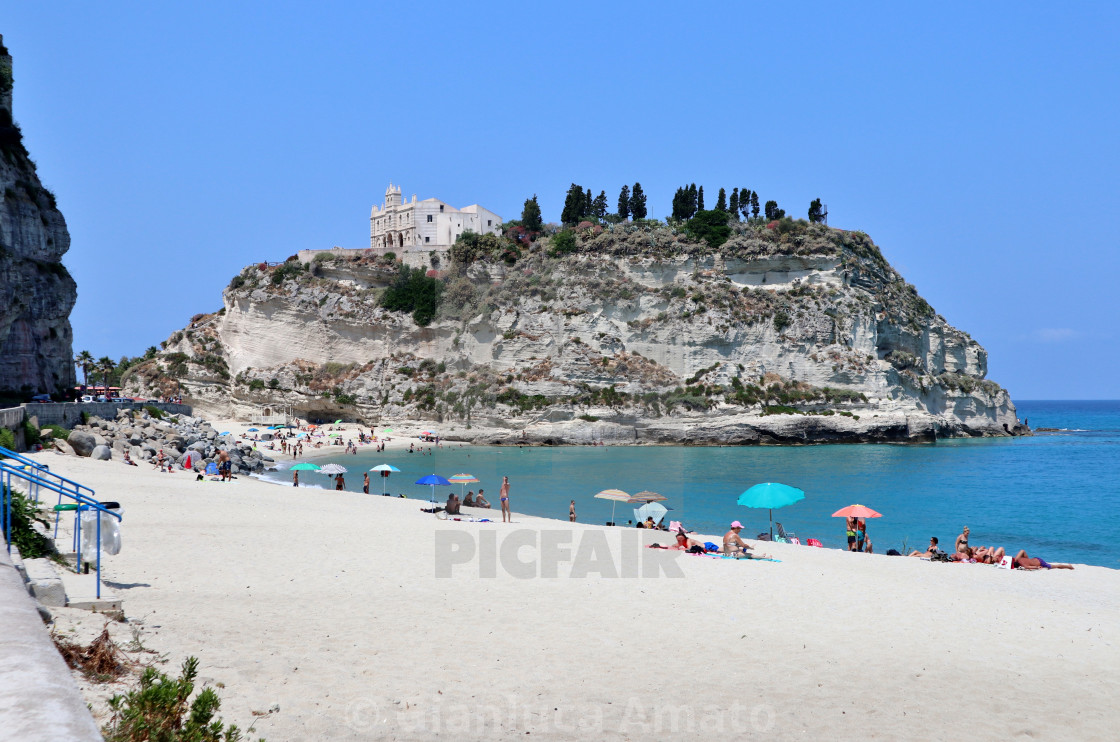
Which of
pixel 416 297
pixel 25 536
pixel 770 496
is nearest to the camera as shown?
pixel 25 536

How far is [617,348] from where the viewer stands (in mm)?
65250

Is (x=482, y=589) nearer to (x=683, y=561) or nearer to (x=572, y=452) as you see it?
(x=683, y=561)

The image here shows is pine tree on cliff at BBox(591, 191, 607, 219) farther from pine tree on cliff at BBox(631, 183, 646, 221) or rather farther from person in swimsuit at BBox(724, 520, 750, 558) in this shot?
person in swimsuit at BBox(724, 520, 750, 558)

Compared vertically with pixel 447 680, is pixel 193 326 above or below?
above

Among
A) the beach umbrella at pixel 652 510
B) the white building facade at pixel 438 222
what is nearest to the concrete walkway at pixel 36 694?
the beach umbrella at pixel 652 510

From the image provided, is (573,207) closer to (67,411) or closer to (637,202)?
(637,202)

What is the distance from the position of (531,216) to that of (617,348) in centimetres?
2007

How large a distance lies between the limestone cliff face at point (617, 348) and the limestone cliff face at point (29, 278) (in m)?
28.4

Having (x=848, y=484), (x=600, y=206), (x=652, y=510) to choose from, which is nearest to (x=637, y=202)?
(x=600, y=206)

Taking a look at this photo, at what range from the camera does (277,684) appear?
242 inches

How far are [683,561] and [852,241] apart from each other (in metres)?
63.0

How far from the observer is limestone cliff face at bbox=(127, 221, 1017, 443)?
201 ft

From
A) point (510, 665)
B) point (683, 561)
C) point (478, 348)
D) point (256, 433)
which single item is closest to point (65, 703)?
point (510, 665)

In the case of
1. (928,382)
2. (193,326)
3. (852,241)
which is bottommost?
(928,382)
